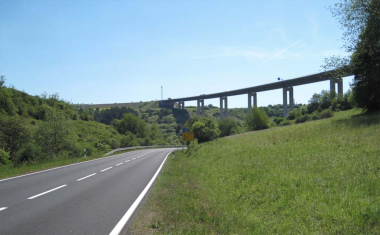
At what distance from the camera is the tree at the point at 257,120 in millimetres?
67500

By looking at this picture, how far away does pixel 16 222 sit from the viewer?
230 inches

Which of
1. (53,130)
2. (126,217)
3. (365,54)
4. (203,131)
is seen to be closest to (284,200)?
(126,217)

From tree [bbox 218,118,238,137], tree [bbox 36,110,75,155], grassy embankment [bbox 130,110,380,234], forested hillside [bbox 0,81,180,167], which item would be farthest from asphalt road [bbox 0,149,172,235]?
tree [bbox 218,118,238,137]

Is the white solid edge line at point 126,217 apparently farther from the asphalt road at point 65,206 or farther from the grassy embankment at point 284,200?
the grassy embankment at point 284,200

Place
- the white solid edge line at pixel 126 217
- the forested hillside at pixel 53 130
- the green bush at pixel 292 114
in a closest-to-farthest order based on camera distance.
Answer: the white solid edge line at pixel 126 217
the forested hillside at pixel 53 130
the green bush at pixel 292 114

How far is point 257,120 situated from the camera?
223ft

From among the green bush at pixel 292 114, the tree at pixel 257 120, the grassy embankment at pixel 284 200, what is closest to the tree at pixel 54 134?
the grassy embankment at pixel 284 200

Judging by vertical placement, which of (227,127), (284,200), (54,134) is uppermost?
(54,134)

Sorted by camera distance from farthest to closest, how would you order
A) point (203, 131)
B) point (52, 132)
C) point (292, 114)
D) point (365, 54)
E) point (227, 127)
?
point (227, 127), point (292, 114), point (203, 131), point (52, 132), point (365, 54)

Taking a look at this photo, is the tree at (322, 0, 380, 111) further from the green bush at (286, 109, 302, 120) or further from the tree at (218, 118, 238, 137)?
the tree at (218, 118, 238, 137)

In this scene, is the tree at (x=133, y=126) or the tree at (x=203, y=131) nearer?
the tree at (x=203, y=131)

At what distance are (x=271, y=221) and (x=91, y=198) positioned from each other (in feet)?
17.7

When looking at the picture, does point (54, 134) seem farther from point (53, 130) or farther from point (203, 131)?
point (203, 131)

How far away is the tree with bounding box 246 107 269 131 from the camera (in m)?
67.5
